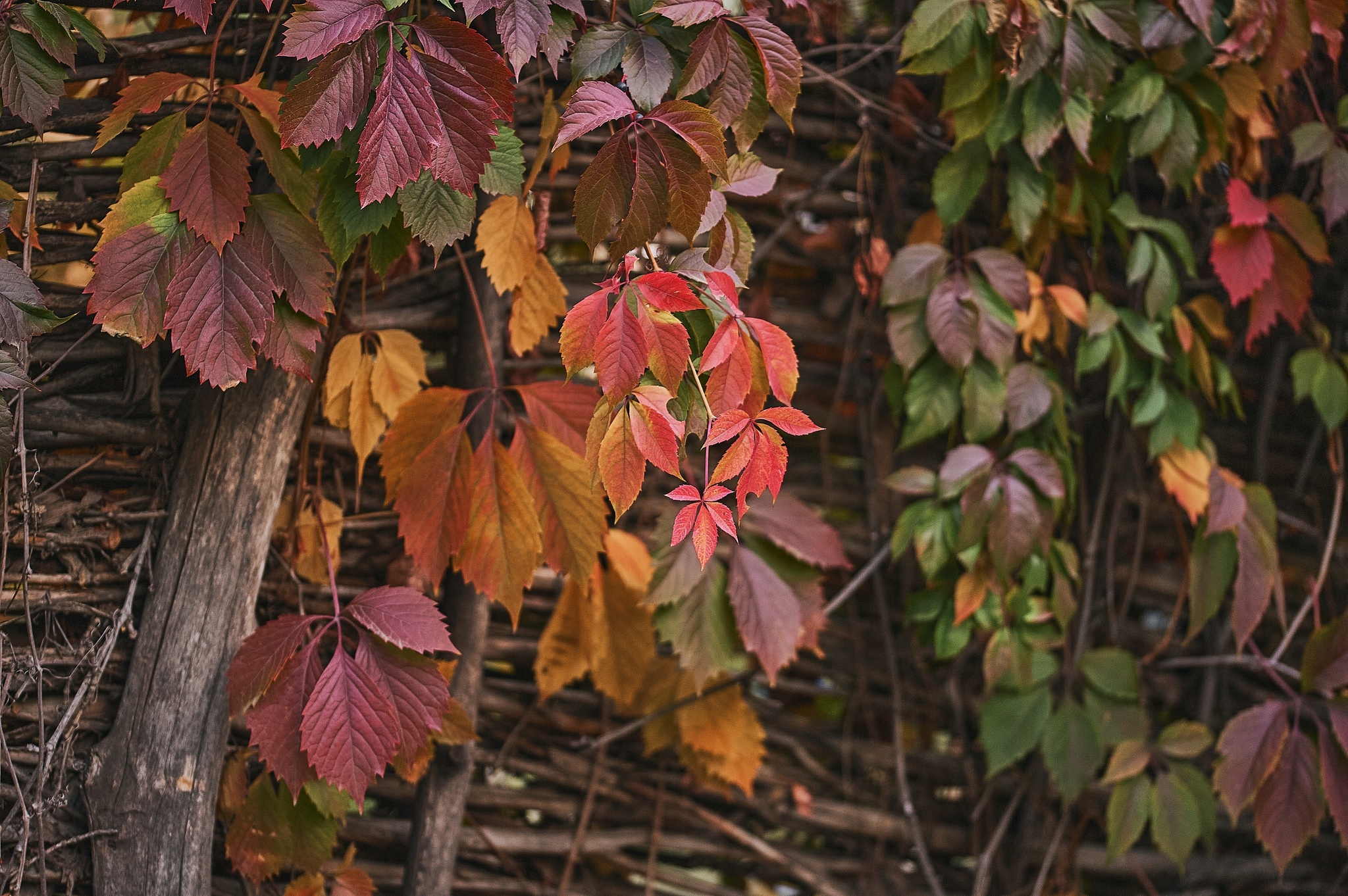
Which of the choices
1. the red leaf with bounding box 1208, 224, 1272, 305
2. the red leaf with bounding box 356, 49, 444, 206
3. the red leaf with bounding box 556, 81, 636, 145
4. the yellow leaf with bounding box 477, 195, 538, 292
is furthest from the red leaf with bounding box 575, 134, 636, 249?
the red leaf with bounding box 1208, 224, 1272, 305

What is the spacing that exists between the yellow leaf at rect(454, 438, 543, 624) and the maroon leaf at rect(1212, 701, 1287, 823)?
3.61 ft

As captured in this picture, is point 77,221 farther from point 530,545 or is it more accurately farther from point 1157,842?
point 1157,842

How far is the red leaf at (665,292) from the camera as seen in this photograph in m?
0.75

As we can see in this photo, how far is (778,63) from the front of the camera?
2.93ft

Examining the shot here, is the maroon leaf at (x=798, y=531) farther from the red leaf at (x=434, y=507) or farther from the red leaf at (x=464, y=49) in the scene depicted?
the red leaf at (x=464, y=49)

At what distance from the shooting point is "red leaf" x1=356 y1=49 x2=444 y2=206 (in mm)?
762

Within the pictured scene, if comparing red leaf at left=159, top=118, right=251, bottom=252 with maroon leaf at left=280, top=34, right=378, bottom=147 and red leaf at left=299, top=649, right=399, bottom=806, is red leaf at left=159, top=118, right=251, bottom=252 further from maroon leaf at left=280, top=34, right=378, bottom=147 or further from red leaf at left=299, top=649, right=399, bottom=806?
red leaf at left=299, top=649, right=399, bottom=806

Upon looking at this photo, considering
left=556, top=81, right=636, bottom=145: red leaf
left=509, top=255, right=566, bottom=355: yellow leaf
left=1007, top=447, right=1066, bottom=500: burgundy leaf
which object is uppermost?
left=556, top=81, right=636, bottom=145: red leaf

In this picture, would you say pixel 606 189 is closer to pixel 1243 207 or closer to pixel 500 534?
pixel 500 534

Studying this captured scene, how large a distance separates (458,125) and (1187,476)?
1.27m

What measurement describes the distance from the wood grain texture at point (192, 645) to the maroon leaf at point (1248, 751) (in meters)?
1.40

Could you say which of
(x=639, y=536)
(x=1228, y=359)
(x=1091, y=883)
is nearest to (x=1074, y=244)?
(x=1228, y=359)

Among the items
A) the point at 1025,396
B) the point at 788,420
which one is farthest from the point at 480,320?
the point at 1025,396

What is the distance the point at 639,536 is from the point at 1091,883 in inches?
43.7
